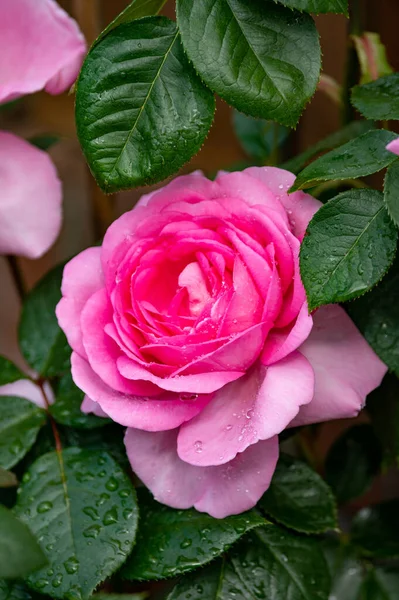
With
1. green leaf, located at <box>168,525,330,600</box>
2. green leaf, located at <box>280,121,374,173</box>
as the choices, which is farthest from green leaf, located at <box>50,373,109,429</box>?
green leaf, located at <box>280,121,374,173</box>

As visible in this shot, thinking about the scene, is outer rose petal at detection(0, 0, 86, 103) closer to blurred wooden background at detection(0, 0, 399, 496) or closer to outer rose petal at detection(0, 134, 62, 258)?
outer rose petal at detection(0, 134, 62, 258)

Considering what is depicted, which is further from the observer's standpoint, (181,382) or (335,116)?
(335,116)

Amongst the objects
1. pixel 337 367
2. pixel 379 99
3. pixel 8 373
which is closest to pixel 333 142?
pixel 379 99

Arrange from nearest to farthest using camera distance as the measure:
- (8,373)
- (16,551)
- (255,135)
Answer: (16,551) < (8,373) < (255,135)

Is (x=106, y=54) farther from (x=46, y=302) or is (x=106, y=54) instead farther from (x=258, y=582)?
(x=258, y=582)

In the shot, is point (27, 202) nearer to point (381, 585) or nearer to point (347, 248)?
point (347, 248)

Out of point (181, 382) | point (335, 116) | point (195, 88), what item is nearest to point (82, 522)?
point (181, 382)

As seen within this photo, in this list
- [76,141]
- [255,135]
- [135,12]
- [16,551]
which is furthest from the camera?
[76,141]
